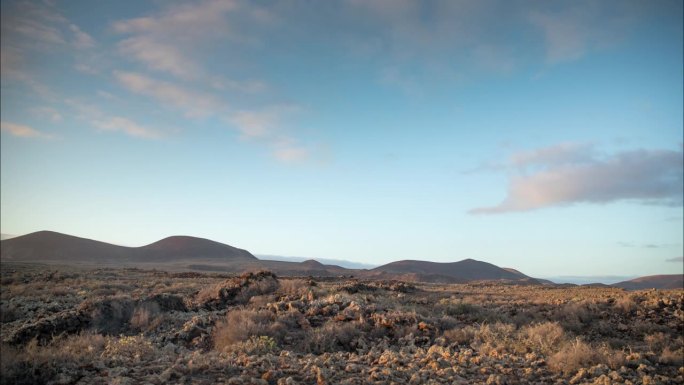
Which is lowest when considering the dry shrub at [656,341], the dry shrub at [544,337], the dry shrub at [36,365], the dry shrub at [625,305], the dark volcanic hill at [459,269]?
the dry shrub at [36,365]

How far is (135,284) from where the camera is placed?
27.0m

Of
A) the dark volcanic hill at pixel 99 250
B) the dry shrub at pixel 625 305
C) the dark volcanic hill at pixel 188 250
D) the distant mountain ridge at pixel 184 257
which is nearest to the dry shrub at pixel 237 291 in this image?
the dry shrub at pixel 625 305

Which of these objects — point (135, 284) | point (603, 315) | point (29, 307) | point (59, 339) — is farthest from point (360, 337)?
point (135, 284)

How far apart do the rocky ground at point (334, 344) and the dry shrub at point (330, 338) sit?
1.2 inches

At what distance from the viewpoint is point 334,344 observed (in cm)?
984

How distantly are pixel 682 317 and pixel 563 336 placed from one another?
7.20 metres

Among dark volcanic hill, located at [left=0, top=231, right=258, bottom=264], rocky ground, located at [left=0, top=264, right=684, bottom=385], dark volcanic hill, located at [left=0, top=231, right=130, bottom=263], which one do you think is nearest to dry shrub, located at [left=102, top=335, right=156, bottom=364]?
rocky ground, located at [left=0, top=264, right=684, bottom=385]

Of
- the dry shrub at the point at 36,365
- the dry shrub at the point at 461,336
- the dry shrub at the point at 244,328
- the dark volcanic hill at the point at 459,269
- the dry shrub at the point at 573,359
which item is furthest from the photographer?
the dark volcanic hill at the point at 459,269

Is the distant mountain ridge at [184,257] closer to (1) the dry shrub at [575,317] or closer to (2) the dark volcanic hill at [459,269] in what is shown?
(2) the dark volcanic hill at [459,269]

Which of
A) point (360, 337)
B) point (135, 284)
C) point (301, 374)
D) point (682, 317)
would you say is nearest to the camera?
point (301, 374)

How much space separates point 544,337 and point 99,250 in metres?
108

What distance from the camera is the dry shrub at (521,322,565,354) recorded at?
31.4ft

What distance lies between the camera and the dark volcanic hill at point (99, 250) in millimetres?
91750

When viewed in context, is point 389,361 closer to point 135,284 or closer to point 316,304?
point 316,304
